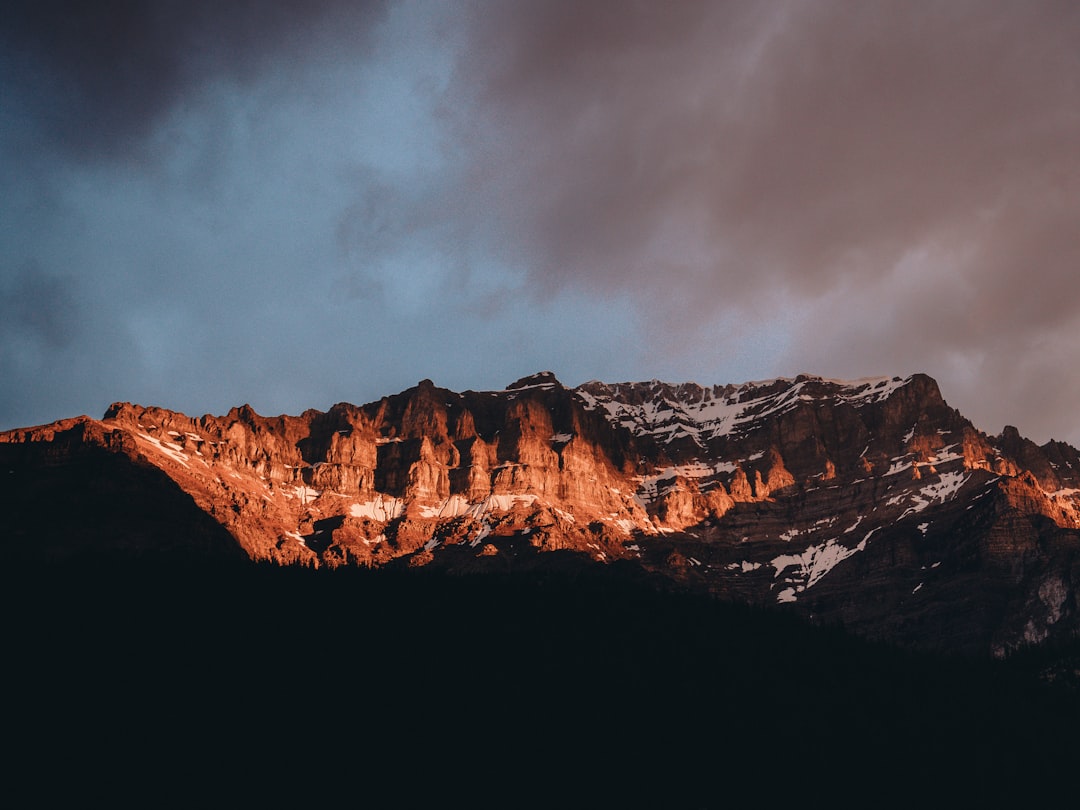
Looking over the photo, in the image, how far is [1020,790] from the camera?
148 metres

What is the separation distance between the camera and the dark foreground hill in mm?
131875

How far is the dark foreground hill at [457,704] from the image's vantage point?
132 meters

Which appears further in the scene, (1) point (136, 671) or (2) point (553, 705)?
(2) point (553, 705)

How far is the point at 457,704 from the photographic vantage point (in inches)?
5940

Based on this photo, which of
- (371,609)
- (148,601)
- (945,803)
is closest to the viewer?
(945,803)

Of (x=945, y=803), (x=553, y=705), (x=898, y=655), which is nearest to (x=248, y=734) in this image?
(x=553, y=705)

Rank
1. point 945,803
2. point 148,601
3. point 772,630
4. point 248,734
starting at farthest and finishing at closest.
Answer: point 772,630, point 148,601, point 945,803, point 248,734

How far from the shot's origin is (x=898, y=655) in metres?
194

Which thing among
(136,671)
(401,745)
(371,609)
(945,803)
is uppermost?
(371,609)

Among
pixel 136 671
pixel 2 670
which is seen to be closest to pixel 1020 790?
pixel 136 671

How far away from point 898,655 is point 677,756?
58549 mm

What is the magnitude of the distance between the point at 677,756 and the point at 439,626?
37768 mm

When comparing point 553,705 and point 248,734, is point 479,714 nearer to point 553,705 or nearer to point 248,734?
point 553,705

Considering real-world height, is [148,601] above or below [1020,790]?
above
